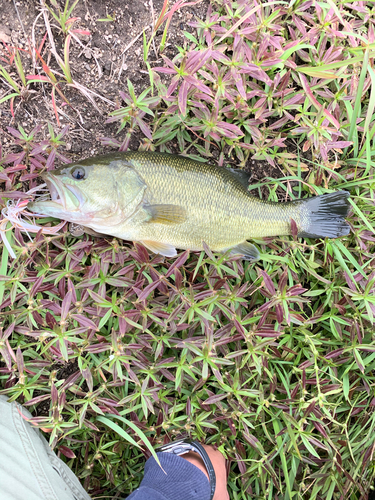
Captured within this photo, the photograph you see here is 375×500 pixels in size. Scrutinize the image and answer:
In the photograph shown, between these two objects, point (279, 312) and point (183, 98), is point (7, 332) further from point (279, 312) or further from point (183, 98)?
point (183, 98)

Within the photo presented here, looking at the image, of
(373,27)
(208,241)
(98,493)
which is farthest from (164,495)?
(373,27)

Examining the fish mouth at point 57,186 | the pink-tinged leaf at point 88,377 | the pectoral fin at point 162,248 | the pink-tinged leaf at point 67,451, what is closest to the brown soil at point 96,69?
the fish mouth at point 57,186

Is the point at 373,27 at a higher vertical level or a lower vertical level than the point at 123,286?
higher

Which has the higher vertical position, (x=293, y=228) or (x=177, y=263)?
(x=293, y=228)

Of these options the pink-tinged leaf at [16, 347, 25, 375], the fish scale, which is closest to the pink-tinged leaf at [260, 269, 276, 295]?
the fish scale

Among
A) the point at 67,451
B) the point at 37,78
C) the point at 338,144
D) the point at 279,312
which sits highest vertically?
the point at 37,78

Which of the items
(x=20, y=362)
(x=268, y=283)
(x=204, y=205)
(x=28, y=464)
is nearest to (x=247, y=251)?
(x=268, y=283)

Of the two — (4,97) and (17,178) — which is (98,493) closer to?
(17,178)
